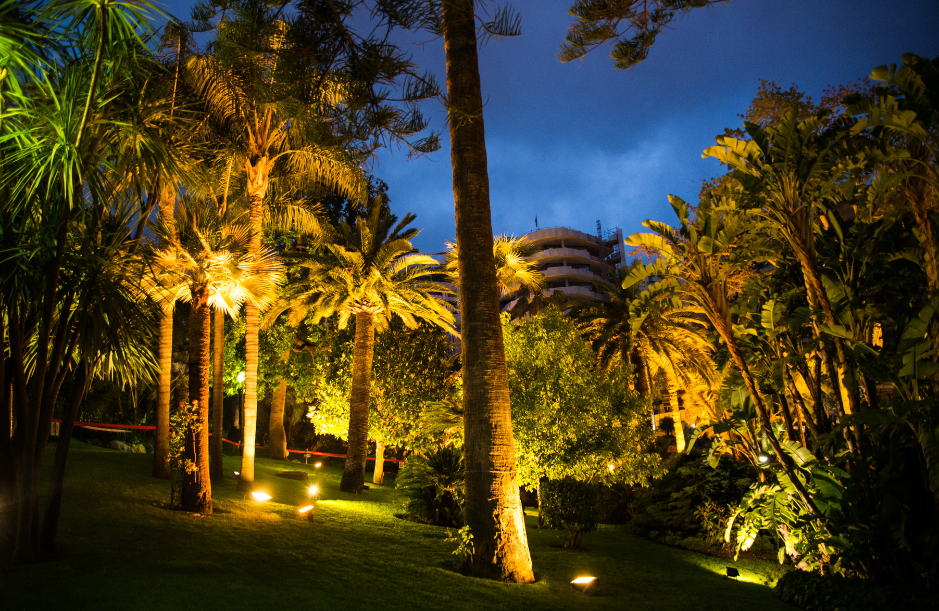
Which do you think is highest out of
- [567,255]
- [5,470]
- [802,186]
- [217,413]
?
[567,255]

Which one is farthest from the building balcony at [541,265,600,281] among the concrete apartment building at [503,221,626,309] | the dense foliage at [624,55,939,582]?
the dense foliage at [624,55,939,582]

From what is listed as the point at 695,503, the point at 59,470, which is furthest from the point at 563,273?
the point at 59,470

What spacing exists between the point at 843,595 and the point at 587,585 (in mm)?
3040

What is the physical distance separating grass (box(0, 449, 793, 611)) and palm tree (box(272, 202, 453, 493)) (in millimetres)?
6360

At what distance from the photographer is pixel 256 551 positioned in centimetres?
779

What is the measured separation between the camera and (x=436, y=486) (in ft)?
45.8

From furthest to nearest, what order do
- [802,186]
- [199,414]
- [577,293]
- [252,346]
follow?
[577,293] → [252,346] → [199,414] → [802,186]

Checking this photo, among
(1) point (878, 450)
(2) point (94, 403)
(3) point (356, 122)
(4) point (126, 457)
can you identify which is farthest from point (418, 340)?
(1) point (878, 450)

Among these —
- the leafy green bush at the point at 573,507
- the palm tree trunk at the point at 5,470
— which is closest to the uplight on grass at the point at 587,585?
the leafy green bush at the point at 573,507

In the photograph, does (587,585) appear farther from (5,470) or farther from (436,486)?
(5,470)

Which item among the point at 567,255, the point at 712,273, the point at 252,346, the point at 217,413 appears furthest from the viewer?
the point at 567,255

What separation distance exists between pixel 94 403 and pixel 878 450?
1067 inches

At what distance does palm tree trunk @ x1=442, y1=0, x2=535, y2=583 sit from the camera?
7609 millimetres

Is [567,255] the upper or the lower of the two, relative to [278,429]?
upper
